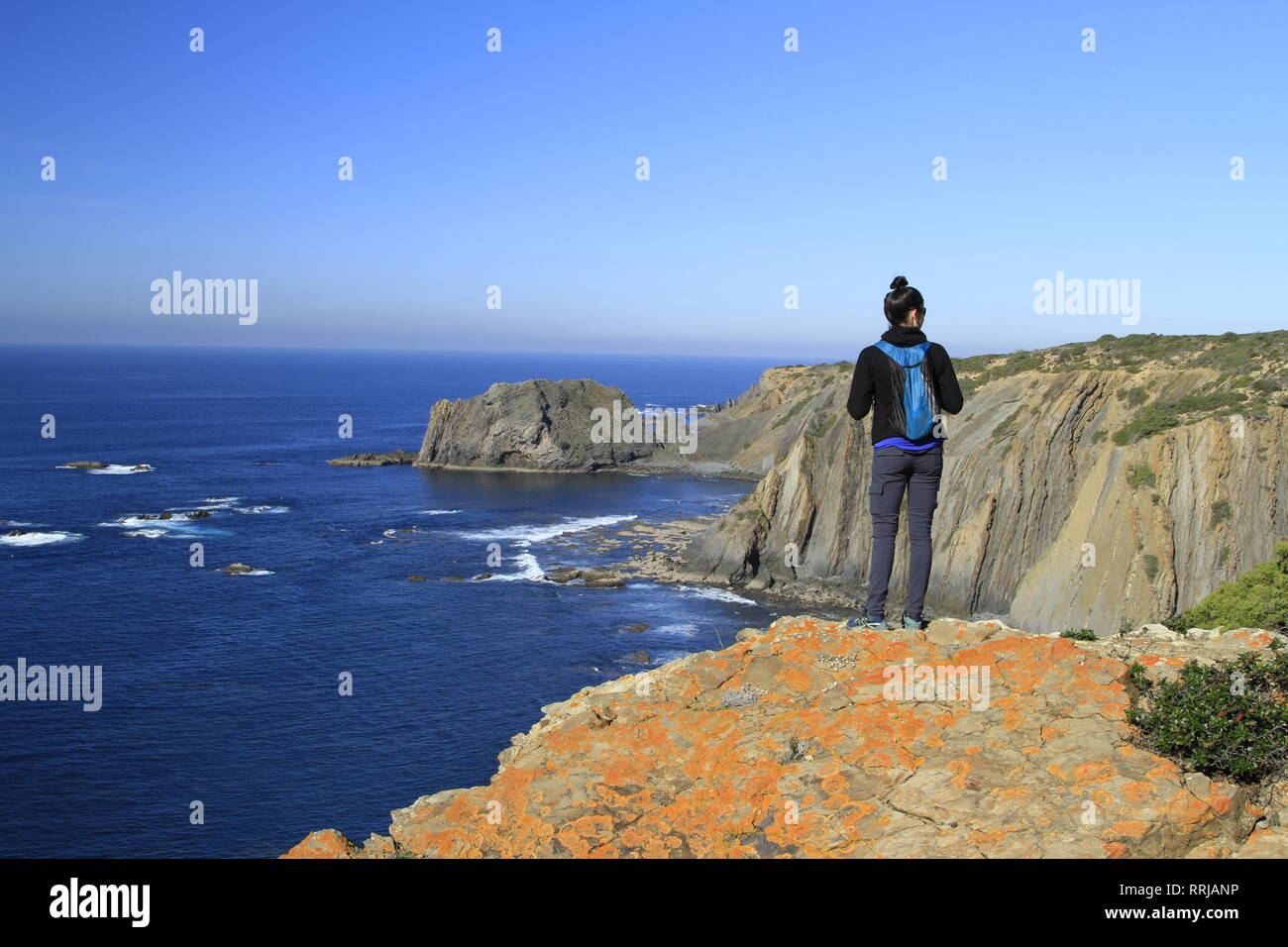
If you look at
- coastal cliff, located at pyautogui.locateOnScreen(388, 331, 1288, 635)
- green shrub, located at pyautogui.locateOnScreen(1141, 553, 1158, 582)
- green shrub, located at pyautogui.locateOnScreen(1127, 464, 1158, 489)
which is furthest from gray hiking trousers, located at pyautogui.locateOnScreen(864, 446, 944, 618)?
green shrub, located at pyautogui.locateOnScreen(1127, 464, 1158, 489)

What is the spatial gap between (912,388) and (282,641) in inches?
2245

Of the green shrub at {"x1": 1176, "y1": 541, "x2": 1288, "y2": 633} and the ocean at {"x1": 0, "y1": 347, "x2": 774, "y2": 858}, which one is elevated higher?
the green shrub at {"x1": 1176, "y1": 541, "x2": 1288, "y2": 633}

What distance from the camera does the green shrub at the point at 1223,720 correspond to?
11227mm

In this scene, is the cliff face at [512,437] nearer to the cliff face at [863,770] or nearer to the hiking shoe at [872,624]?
the hiking shoe at [872,624]

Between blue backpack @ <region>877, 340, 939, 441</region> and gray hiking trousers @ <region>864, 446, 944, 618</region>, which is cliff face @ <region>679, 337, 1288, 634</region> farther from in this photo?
blue backpack @ <region>877, 340, 939, 441</region>

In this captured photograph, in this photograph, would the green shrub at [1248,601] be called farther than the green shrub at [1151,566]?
No

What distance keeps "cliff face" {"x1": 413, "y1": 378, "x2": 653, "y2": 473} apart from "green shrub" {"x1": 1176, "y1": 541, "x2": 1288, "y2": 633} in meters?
120

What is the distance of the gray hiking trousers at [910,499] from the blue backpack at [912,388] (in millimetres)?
434

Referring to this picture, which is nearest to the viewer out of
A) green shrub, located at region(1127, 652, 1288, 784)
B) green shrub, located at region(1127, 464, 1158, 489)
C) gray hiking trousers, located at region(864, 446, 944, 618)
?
green shrub, located at region(1127, 652, 1288, 784)

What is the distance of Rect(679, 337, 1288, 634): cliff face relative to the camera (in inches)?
2121

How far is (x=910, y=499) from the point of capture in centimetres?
1430

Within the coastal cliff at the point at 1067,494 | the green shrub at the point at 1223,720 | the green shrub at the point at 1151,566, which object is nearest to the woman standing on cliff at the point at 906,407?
the green shrub at the point at 1223,720

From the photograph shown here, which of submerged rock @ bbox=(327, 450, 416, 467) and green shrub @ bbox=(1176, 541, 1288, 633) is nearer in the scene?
green shrub @ bbox=(1176, 541, 1288, 633)
